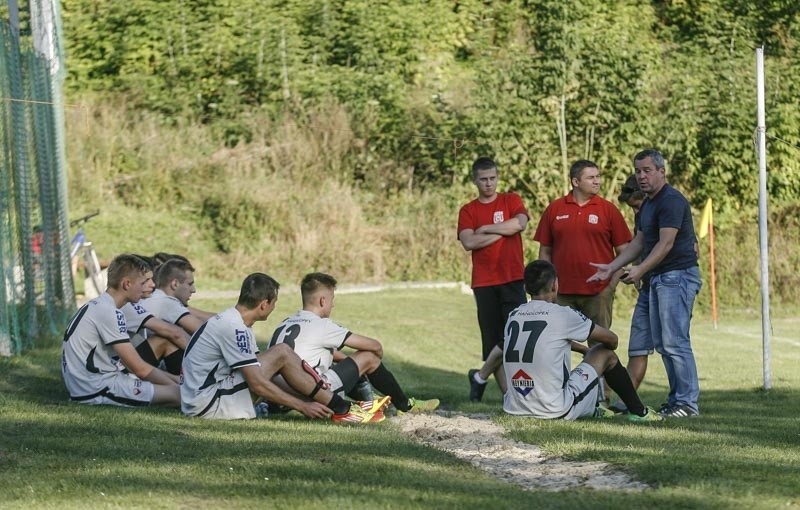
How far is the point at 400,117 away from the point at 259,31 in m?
3.92


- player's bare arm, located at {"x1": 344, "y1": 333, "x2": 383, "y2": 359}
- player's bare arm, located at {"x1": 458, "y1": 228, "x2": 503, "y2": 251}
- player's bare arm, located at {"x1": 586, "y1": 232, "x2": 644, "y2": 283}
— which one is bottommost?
player's bare arm, located at {"x1": 344, "y1": 333, "x2": 383, "y2": 359}

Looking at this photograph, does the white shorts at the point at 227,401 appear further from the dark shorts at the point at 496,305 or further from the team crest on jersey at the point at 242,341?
the dark shorts at the point at 496,305

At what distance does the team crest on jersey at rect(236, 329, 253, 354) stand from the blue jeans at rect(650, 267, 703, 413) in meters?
3.08

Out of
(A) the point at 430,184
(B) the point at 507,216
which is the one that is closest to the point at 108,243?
(A) the point at 430,184

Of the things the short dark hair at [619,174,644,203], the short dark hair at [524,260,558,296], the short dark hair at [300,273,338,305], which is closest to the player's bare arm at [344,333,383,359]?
the short dark hair at [300,273,338,305]

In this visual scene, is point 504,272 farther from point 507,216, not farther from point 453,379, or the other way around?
point 453,379

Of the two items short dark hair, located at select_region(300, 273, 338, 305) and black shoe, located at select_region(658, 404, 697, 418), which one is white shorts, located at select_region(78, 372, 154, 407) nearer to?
short dark hair, located at select_region(300, 273, 338, 305)

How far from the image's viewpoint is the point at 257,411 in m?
9.37

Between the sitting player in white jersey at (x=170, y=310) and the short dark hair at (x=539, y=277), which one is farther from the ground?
the short dark hair at (x=539, y=277)

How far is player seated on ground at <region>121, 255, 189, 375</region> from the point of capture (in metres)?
10.4

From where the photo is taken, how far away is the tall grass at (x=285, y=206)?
2512 centimetres

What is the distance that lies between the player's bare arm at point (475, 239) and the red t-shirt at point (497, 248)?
5 cm

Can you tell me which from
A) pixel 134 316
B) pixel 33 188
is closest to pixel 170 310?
pixel 134 316

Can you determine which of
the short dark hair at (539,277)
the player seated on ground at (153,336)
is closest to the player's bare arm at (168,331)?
the player seated on ground at (153,336)
